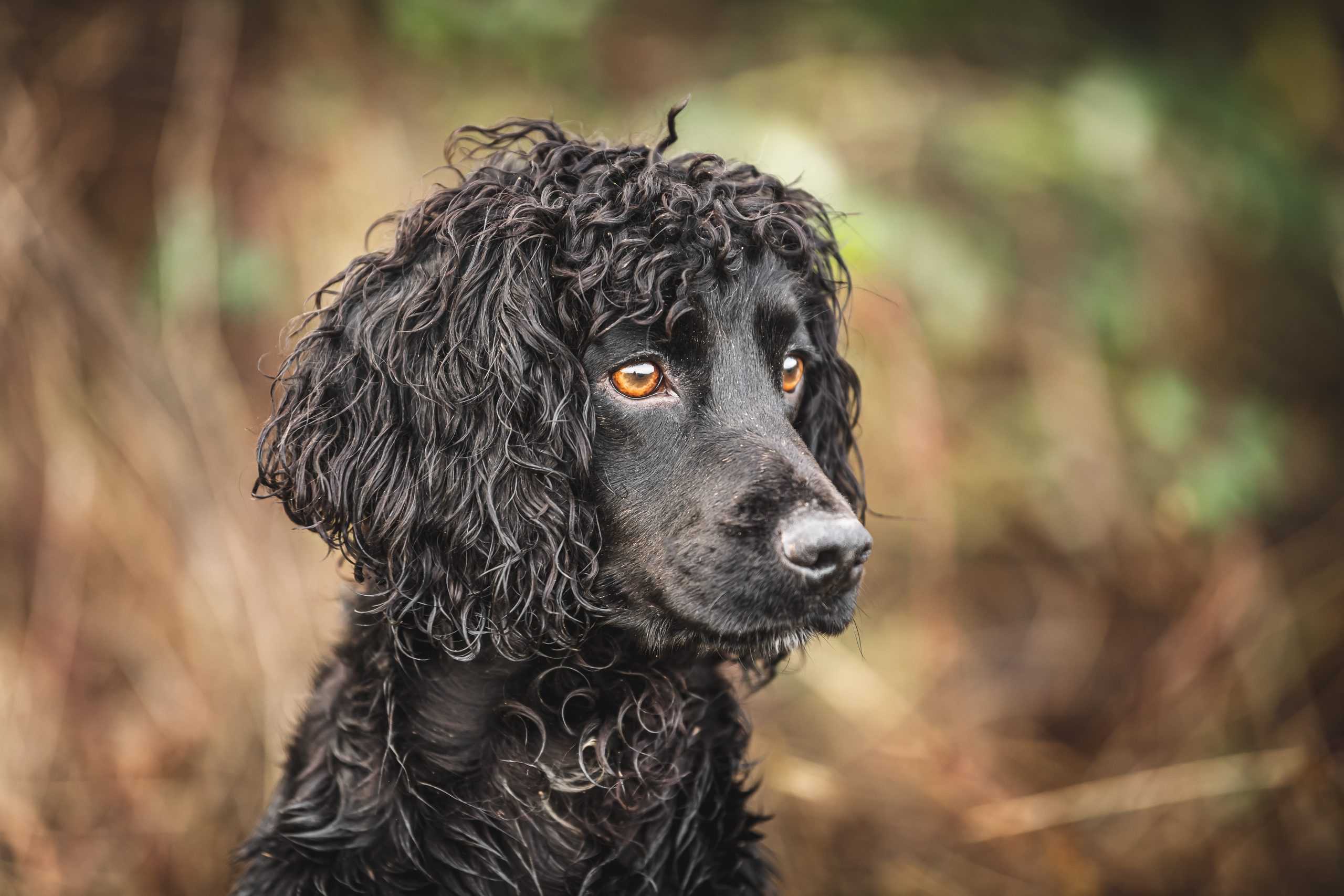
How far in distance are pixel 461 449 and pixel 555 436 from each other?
260 millimetres

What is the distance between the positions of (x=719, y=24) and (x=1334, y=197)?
3886 millimetres

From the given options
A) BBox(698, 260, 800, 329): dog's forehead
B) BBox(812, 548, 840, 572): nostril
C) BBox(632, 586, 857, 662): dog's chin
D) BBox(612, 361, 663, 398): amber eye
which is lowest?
BBox(632, 586, 857, 662): dog's chin

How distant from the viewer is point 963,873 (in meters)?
4.63

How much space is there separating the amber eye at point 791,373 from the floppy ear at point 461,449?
703mm

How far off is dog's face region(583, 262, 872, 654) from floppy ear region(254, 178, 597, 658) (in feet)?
0.35

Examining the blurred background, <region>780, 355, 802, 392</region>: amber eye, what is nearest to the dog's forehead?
<region>780, 355, 802, 392</region>: amber eye

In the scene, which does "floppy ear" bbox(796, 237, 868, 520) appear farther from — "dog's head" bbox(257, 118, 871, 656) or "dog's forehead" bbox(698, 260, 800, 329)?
"dog's head" bbox(257, 118, 871, 656)

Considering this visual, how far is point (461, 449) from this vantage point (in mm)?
2615

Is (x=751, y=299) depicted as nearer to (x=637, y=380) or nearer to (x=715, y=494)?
(x=637, y=380)

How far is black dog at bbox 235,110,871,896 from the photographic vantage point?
100 inches

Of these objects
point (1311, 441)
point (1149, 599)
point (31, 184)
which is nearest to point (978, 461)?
point (1149, 599)

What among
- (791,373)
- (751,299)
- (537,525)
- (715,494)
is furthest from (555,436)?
(791,373)

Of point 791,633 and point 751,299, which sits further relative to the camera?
point 751,299

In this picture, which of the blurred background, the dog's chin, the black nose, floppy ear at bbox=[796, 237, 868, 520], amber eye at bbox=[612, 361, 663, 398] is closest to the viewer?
the black nose
